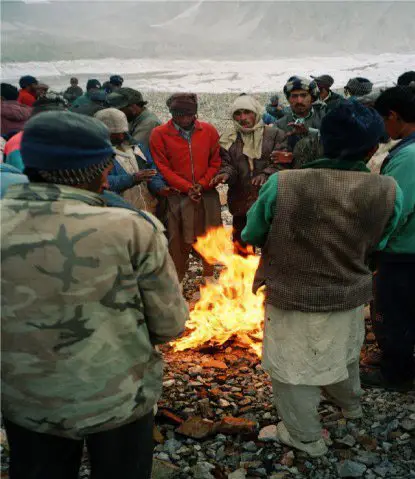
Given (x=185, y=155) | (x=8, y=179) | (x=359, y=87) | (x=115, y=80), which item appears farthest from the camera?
(x=115, y=80)

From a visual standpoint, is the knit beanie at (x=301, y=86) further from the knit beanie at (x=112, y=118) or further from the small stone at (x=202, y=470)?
the small stone at (x=202, y=470)

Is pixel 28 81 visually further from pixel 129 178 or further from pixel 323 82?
pixel 129 178

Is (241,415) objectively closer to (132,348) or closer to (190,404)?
(190,404)

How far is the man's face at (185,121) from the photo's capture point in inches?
199

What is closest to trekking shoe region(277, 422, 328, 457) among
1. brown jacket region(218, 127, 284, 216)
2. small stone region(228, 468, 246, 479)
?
small stone region(228, 468, 246, 479)

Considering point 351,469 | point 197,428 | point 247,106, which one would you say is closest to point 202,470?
point 197,428

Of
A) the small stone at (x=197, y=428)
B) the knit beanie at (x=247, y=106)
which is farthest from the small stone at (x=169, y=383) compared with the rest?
the knit beanie at (x=247, y=106)

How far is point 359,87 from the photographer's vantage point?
253 inches

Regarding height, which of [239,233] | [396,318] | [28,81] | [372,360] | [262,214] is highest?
[28,81]

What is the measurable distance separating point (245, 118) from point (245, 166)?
52cm

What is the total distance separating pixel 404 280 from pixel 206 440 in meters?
1.85

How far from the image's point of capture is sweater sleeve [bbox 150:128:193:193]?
5.19 metres

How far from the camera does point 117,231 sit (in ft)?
5.75

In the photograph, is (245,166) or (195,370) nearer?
(195,370)
